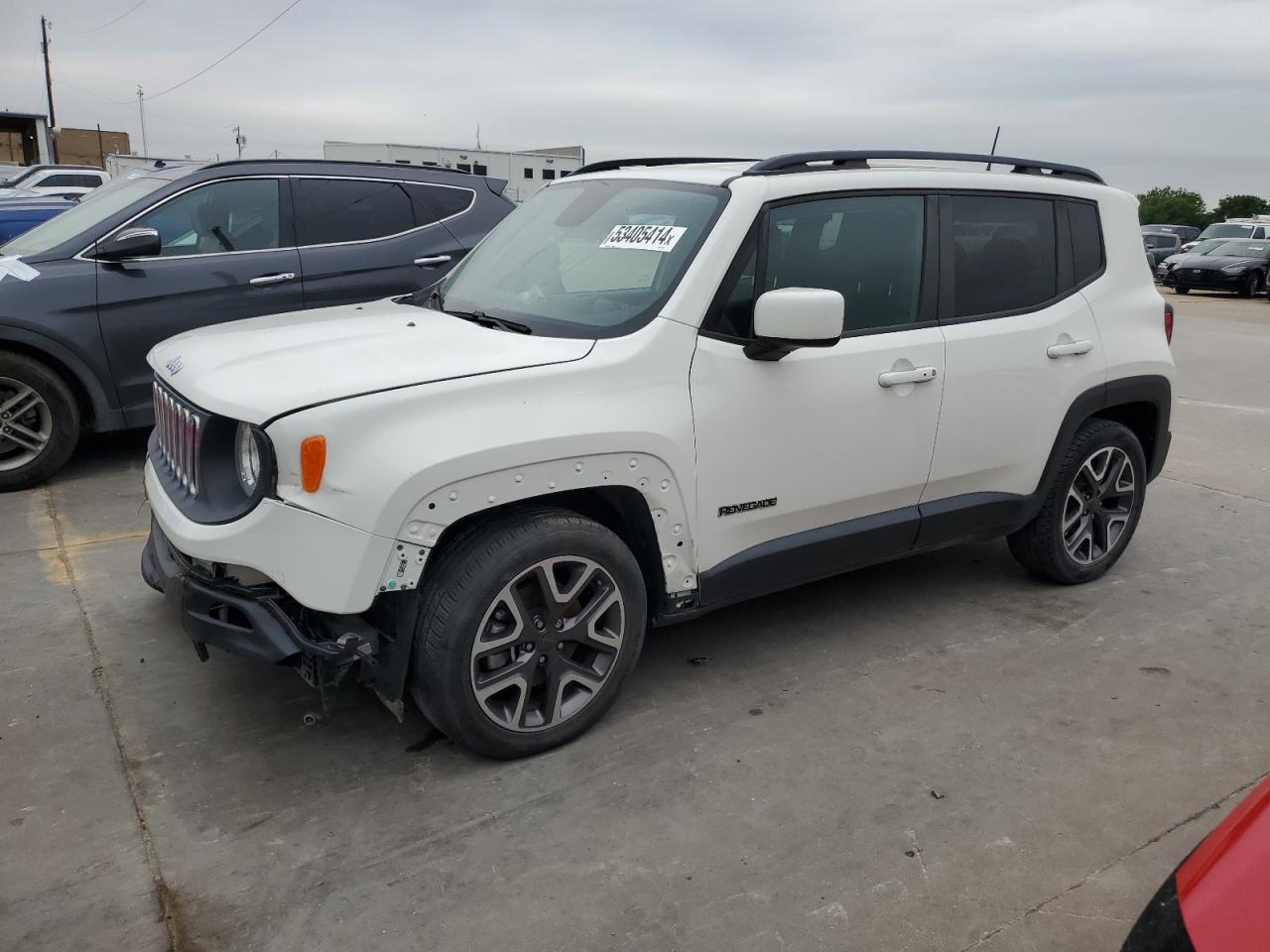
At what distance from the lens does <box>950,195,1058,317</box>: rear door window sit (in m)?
3.99

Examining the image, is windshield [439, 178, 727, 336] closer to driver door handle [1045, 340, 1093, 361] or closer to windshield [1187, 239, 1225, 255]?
driver door handle [1045, 340, 1093, 361]

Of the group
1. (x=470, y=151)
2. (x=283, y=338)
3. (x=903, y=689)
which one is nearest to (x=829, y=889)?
(x=903, y=689)

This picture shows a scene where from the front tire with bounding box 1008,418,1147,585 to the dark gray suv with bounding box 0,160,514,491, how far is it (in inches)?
159

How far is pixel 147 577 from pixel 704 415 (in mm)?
2038

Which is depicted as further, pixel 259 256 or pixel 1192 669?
pixel 259 256

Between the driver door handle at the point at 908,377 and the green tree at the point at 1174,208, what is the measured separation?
188 feet

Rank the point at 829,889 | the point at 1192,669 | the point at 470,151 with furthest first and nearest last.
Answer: the point at 470,151 < the point at 1192,669 < the point at 829,889

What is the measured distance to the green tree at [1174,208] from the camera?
180ft

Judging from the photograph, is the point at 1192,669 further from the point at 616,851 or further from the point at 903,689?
the point at 616,851

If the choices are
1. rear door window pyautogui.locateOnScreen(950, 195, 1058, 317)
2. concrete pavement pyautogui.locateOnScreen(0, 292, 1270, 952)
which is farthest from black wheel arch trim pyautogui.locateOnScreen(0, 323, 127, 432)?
rear door window pyautogui.locateOnScreen(950, 195, 1058, 317)

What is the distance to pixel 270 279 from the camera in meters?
6.23

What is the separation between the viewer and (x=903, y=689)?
3.75m

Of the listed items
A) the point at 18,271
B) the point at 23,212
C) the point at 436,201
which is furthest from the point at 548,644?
the point at 23,212

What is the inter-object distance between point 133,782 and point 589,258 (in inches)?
87.7
